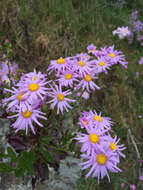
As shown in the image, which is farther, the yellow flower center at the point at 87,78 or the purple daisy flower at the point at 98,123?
the yellow flower center at the point at 87,78

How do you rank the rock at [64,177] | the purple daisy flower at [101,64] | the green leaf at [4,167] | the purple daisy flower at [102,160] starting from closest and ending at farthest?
the purple daisy flower at [102,160] < the green leaf at [4,167] < the purple daisy flower at [101,64] < the rock at [64,177]

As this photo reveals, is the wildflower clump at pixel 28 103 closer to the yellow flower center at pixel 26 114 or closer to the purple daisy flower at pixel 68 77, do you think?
the yellow flower center at pixel 26 114

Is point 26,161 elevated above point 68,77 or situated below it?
below

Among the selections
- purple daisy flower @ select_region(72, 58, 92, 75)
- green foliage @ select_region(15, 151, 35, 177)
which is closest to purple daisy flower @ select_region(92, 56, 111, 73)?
purple daisy flower @ select_region(72, 58, 92, 75)

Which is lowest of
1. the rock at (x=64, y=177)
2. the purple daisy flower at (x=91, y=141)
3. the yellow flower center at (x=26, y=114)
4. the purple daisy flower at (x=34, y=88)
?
the rock at (x=64, y=177)

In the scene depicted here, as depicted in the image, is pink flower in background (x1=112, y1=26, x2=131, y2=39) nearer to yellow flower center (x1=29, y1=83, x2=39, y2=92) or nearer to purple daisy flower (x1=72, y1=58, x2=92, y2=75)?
purple daisy flower (x1=72, y1=58, x2=92, y2=75)

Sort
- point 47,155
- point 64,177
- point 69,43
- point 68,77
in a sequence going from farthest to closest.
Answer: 1. point 69,43
2. point 64,177
3. point 68,77
4. point 47,155

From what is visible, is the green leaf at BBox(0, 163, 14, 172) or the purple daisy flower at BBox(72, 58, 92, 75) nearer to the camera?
the green leaf at BBox(0, 163, 14, 172)

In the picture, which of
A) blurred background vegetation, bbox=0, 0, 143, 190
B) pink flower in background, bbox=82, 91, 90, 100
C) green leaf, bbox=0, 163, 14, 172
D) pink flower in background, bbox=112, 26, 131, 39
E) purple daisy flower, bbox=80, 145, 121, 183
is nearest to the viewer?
purple daisy flower, bbox=80, 145, 121, 183

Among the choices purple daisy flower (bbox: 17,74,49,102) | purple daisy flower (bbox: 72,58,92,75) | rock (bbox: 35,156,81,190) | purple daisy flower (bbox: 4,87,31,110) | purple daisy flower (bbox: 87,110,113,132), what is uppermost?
purple daisy flower (bbox: 72,58,92,75)

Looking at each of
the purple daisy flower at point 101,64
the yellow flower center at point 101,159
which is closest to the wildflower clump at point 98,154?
the yellow flower center at point 101,159

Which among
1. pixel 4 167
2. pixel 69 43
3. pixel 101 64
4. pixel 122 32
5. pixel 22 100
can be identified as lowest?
pixel 4 167

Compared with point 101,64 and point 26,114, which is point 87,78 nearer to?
point 101,64

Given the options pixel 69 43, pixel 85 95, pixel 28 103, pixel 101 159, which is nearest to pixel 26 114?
pixel 28 103
